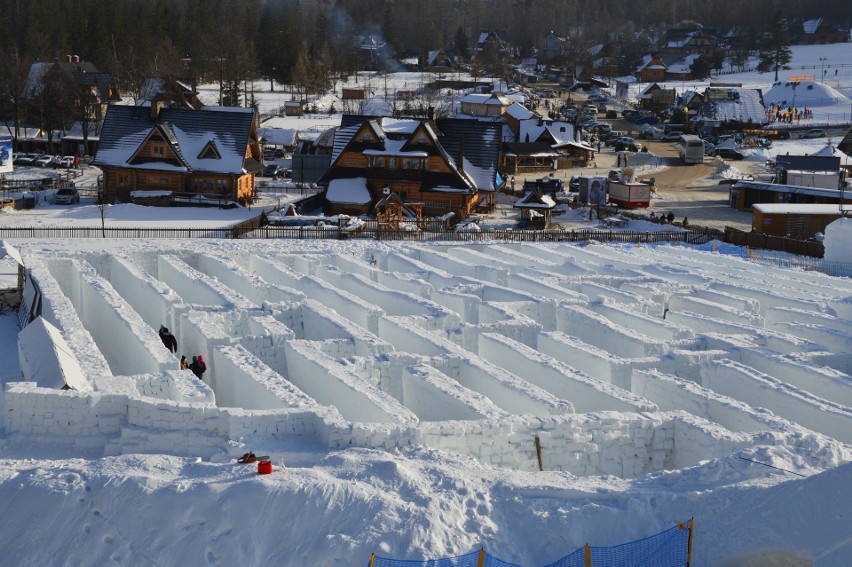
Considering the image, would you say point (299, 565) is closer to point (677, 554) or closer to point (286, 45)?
point (677, 554)

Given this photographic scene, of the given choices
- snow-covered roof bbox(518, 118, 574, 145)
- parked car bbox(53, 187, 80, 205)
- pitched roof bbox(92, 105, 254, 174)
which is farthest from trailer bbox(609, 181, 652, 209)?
parked car bbox(53, 187, 80, 205)

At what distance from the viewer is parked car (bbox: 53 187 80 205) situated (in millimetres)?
43625

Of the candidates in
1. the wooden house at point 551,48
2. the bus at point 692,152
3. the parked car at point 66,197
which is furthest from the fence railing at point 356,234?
the wooden house at point 551,48

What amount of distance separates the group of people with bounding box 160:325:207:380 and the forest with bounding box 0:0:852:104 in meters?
44.7

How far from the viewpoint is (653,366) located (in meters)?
18.8

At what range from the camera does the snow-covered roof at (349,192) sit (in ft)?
143

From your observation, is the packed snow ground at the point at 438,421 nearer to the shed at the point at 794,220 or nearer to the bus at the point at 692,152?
the shed at the point at 794,220

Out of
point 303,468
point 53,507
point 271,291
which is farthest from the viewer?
point 271,291

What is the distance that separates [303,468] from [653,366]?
7522 mm

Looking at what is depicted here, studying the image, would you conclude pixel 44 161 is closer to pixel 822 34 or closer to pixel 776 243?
pixel 776 243

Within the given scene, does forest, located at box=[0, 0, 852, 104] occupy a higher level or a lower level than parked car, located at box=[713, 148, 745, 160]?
higher

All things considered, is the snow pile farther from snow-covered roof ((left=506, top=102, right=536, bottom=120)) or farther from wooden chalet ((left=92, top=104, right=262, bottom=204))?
snow-covered roof ((left=506, top=102, right=536, bottom=120))

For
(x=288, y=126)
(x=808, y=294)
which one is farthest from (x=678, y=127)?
(x=808, y=294)

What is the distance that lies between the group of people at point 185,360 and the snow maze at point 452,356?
0.26 metres
